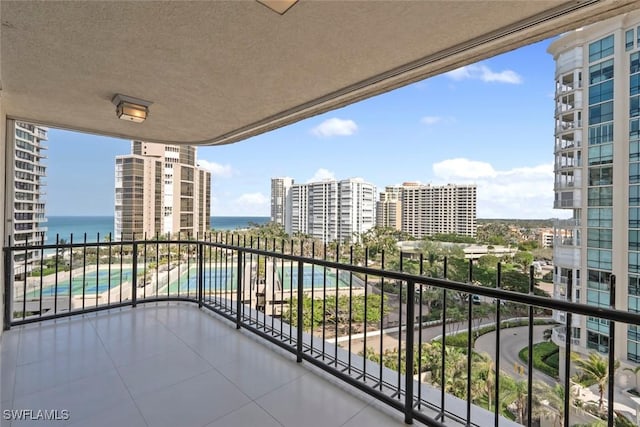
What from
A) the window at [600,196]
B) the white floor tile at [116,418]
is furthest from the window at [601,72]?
the white floor tile at [116,418]

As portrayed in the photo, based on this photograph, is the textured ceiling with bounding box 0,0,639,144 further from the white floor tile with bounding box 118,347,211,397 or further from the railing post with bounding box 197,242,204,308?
the white floor tile with bounding box 118,347,211,397

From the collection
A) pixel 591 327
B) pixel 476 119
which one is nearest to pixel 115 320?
pixel 591 327

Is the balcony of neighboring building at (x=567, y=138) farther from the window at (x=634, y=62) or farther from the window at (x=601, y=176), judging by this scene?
the window at (x=634, y=62)

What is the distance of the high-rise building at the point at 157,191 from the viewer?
21.0 m

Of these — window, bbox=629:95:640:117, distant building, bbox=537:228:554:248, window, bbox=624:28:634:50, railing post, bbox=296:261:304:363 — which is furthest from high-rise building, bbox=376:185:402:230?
railing post, bbox=296:261:304:363

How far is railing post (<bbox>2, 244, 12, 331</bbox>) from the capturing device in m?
2.67

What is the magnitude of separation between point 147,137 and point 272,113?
6.65 ft

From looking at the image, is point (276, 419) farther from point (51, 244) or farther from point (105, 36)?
point (51, 244)

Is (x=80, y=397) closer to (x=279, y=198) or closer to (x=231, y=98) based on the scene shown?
(x=231, y=98)

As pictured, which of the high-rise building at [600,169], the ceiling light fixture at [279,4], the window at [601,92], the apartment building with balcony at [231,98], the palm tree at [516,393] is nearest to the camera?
the ceiling light fixture at [279,4]

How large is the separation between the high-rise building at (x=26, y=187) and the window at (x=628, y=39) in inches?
881

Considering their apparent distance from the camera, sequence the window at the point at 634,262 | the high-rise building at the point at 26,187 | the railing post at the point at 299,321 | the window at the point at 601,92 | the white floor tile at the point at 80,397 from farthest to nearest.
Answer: the window at the point at 601,92
the window at the point at 634,262
the high-rise building at the point at 26,187
the railing post at the point at 299,321
the white floor tile at the point at 80,397

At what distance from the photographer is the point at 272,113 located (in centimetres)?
282

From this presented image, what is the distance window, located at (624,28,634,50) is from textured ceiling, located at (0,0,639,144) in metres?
19.7
